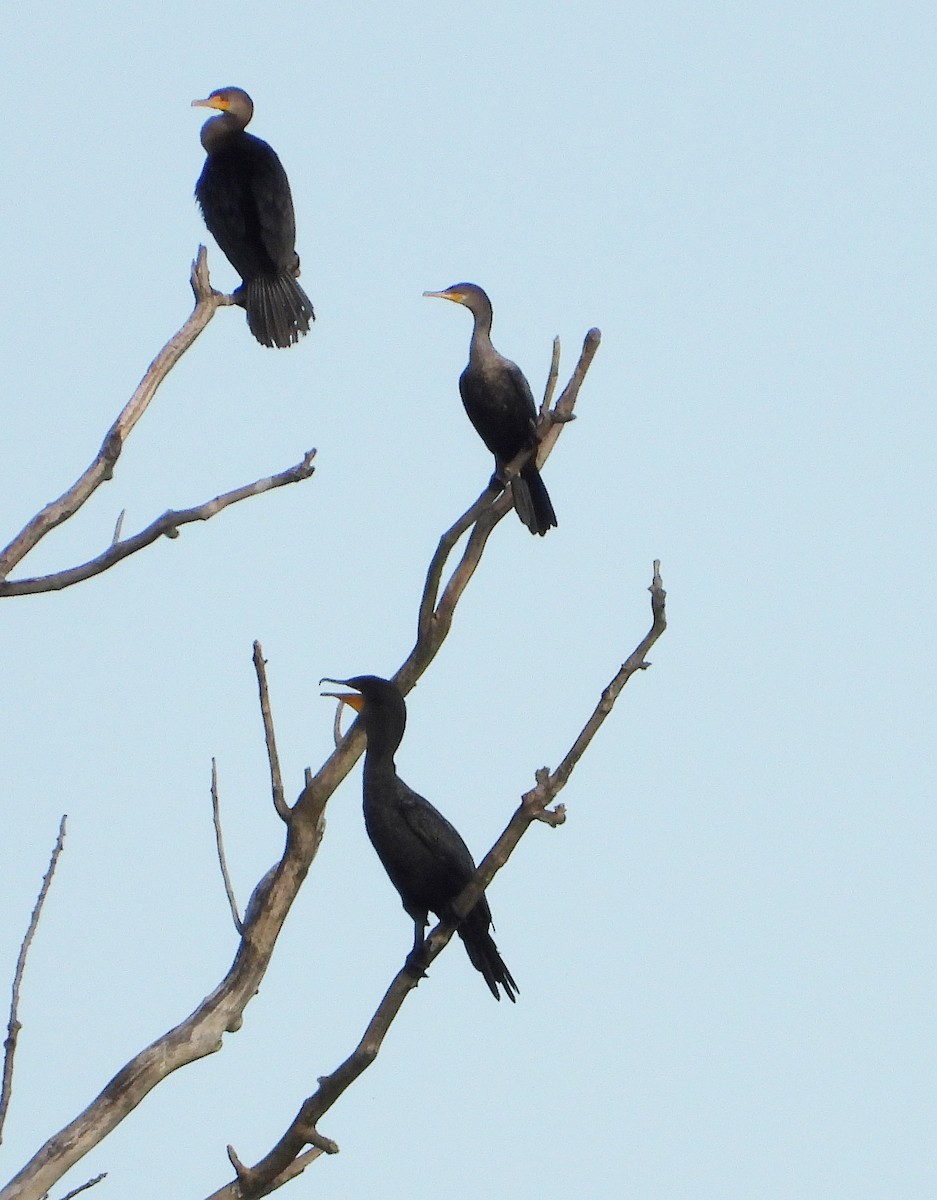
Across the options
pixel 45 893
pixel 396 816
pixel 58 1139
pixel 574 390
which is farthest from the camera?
pixel 574 390

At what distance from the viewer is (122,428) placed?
378cm

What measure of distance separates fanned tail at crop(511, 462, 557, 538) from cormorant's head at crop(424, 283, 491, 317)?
3.03 ft

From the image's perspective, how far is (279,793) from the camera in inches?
169

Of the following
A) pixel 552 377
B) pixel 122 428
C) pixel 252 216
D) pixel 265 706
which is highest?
pixel 252 216

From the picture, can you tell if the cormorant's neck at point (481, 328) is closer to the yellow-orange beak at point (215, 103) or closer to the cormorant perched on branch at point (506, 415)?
the cormorant perched on branch at point (506, 415)

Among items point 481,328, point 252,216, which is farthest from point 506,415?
point 252,216

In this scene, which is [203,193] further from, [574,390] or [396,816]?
[396,816]

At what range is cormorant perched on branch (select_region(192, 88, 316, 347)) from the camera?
6.28 meters

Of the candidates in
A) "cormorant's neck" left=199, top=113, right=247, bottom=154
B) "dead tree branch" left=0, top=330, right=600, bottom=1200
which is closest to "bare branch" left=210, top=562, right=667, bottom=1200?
"dead tree branch" left=0, top=330, right=600, bottom=1200

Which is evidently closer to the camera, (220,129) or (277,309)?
(277,309)

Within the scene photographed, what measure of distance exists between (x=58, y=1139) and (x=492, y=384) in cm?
381

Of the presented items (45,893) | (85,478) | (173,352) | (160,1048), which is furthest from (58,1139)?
(173,352)

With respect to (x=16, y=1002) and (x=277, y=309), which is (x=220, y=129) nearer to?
(x=277, y=309)

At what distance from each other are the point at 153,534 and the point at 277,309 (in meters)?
2.85
